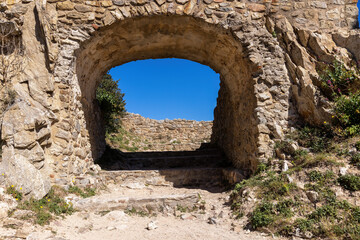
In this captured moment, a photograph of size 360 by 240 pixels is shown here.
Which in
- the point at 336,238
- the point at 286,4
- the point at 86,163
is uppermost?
the point at 286,4

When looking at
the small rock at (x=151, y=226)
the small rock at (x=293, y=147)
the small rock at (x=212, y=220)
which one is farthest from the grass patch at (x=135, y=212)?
the small rock at (x=293, y=147)

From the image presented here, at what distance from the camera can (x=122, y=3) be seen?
5852mm

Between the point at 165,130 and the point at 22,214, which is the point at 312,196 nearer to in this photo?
the point at 22,214

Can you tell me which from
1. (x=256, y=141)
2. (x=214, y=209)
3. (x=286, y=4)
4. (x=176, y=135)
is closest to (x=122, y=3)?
(x=286, y=4)

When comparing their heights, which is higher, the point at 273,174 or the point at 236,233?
the point at 273,174

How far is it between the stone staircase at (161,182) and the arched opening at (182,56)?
0.66 meters

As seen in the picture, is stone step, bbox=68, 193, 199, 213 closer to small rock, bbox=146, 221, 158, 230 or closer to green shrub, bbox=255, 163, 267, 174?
small rock, bbox=146, 221, 158, 230

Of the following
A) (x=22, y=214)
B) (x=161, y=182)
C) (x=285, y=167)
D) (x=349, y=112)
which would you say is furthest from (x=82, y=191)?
(x=349, y=112)

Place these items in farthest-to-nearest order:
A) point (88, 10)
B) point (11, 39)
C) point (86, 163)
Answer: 1. point (86, 163)
2. point (88, 10)
3. point (11, 39)

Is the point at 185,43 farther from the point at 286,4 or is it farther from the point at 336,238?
the point at 336,238

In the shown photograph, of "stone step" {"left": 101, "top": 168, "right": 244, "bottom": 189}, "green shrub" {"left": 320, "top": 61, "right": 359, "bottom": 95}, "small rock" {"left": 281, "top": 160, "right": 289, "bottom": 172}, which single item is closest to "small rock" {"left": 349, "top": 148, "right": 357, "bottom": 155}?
"small rock" {"left": 281, "top": 160, "right": 289, "bottom": 172}

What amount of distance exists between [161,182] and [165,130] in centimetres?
839

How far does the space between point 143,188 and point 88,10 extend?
4455mm

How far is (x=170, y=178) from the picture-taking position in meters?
6.88
